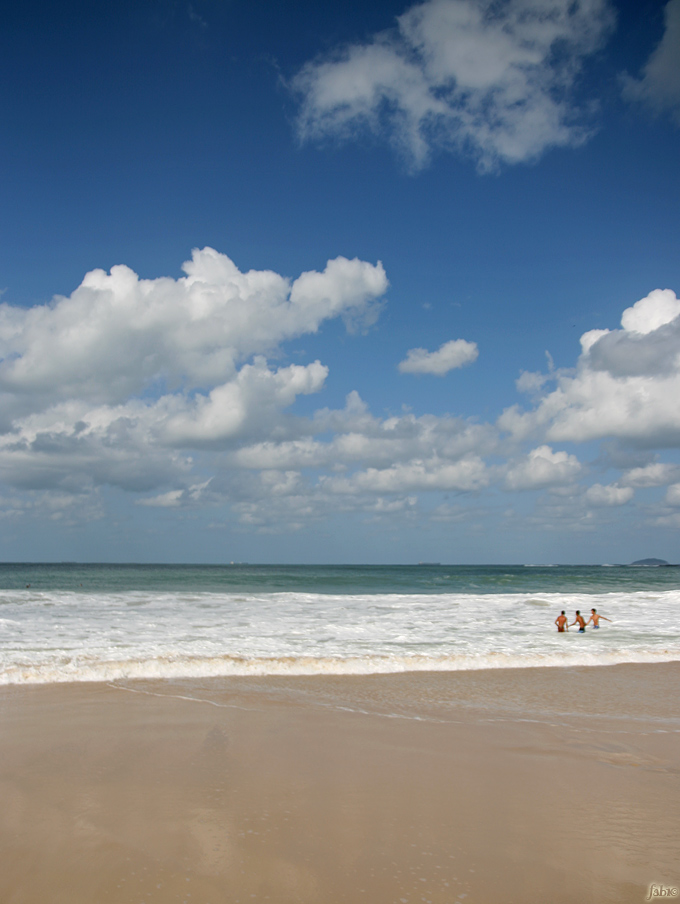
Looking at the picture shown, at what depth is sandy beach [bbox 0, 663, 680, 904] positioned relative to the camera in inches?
163

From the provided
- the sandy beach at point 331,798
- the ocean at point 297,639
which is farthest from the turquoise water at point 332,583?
the sandy beach at point 331,798

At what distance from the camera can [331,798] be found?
18.1 ft

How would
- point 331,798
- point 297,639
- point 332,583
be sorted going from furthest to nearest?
point 332,583 → point 297,639 → point 331,798

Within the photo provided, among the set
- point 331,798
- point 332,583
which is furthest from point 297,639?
point 332,583

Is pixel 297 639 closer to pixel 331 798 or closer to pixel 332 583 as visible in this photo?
pixel 331 798

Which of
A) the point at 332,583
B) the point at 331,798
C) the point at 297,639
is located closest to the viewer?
the point at 331,798

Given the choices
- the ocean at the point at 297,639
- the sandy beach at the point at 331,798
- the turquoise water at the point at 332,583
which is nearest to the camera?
the sandy beach at the point at 331,798

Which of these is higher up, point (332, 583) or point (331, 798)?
point (331, 798)

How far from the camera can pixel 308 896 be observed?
396 centimetres

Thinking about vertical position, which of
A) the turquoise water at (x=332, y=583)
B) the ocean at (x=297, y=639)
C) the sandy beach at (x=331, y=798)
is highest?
the sandy beach at (x=331, y=798)

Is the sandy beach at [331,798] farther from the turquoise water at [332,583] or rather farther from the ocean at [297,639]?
the turquoise water at [332,583]

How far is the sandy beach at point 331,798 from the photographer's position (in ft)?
13.6

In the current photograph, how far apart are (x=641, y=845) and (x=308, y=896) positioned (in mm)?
2906

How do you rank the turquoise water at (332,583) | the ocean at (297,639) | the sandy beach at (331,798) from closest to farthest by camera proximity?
the sandy beach at (331,798) → the ocean at (297,639) → the turquoise water at (332,583)
